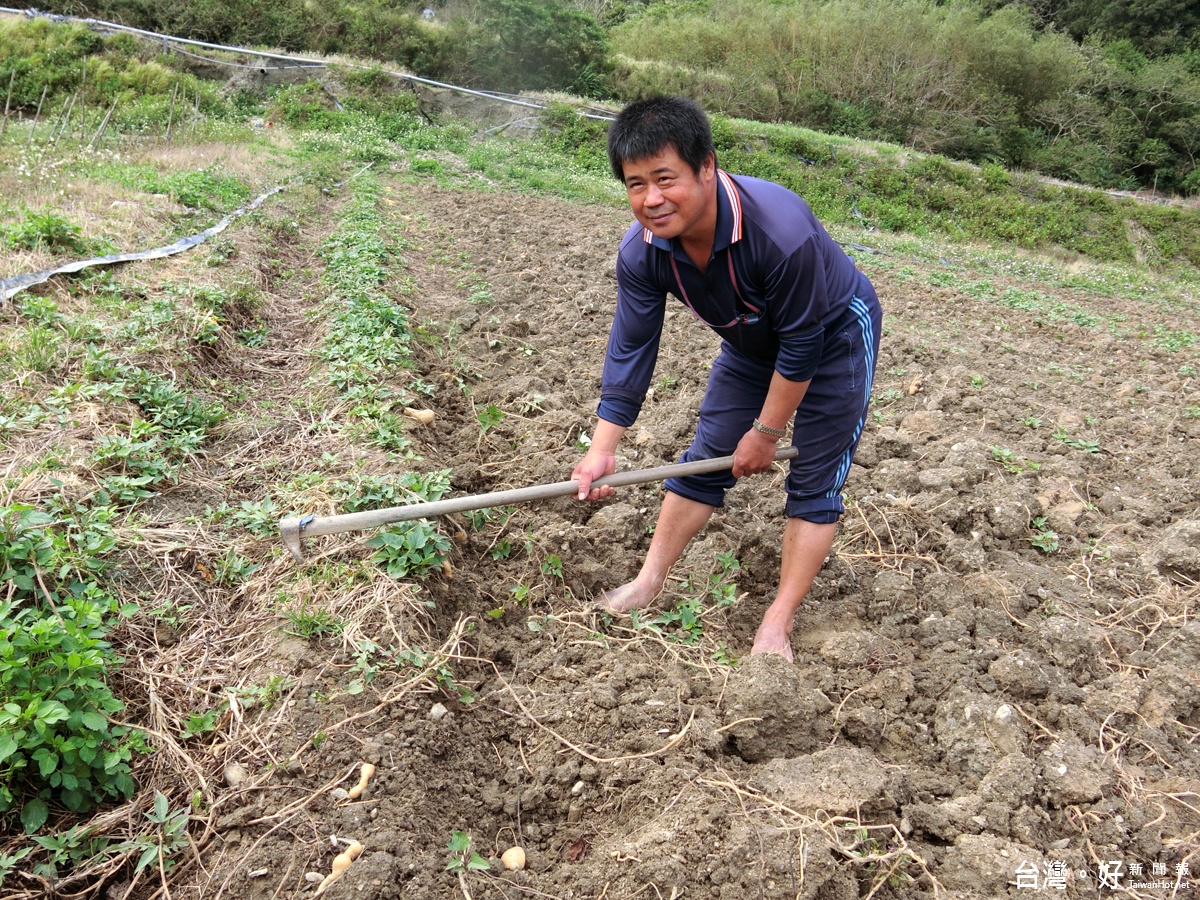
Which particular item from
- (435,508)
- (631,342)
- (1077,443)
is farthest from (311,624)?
(1077,443)

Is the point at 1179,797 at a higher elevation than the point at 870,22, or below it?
below

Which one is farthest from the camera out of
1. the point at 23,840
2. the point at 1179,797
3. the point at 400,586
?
the point at 400,586

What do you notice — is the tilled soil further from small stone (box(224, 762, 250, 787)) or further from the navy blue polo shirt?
the navy blue polo shirt

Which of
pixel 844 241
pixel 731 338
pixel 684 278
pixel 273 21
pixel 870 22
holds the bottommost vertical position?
pixel 844 241

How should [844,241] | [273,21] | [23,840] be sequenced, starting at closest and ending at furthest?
1. [23,840]
2. [844,241]
3. [273,21]

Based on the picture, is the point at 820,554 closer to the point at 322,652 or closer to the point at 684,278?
the point at 684,278

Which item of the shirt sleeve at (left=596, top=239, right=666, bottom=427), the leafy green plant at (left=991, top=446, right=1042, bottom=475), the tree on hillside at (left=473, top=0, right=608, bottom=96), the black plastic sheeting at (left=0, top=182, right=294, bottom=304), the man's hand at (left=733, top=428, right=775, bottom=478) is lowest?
the leafy green plant at (left=991, top=446, right=1042, bottom=475)

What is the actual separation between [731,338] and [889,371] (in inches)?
128

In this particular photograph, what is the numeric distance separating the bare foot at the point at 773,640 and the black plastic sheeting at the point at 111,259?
432 centimetres

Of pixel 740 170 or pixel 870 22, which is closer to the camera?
pixel 740 170

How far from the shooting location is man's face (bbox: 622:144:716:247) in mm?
2043

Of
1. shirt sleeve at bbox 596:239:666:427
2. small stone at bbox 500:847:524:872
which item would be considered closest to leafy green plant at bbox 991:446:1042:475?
shirt sleeve at bbox 596:239:666:427

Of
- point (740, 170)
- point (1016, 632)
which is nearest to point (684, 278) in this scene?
point (1016, 632)

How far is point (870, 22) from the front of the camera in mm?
→ 23719
